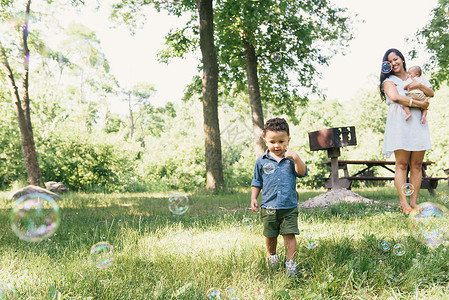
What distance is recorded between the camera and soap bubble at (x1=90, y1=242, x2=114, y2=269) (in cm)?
277

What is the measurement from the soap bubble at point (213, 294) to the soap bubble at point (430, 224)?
2123 mm

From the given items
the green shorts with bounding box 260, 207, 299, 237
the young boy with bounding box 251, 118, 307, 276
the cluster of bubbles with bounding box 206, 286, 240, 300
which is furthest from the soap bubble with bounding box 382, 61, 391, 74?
the cluster of bubbles with bounding box 206, 286, 240, 300

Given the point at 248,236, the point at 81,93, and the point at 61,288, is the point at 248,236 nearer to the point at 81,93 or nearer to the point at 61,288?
the point at 61,288

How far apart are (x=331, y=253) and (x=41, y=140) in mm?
16624

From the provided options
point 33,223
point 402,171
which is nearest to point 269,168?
point 402,171

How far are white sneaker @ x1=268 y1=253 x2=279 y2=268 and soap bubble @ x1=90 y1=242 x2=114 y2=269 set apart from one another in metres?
1.29

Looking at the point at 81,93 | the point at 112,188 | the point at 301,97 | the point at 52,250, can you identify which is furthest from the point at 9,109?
the point at 81,93

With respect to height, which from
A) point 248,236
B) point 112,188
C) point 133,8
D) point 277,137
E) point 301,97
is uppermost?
point 133,8

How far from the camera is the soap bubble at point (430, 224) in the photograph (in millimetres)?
3332

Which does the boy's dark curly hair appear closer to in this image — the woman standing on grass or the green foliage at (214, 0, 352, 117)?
the woman standing on grass

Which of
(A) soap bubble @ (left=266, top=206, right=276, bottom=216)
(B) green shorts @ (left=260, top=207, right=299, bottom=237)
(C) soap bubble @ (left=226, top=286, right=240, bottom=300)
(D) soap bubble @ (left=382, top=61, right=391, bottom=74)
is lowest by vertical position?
(C) soap bubble @ (left=226, top=286, right=240, bottom=300)

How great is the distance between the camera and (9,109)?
672 inches

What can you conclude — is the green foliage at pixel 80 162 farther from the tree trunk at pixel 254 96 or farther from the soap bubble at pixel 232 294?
the soap bubble at pixel 232 294

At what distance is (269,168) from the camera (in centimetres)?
284
